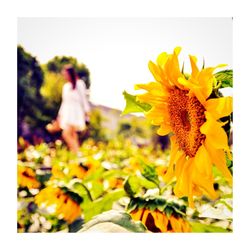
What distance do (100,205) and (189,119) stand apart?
0.53 metres

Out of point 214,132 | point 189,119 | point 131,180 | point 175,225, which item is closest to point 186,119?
point 189,119

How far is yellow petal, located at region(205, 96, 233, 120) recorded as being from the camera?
2201 mm

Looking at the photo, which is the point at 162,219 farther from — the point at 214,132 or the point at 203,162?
the point at 214,132

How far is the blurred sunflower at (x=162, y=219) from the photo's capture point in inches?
91.8

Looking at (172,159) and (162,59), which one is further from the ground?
(162,59)

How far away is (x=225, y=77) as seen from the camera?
2314mm

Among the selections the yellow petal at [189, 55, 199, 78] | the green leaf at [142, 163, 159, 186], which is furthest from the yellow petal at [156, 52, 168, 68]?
the green leaf at [142, 163, 159, 186]

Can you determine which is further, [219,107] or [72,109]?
[72,109]

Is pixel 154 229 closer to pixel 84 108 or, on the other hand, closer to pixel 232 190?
pixel 232 190

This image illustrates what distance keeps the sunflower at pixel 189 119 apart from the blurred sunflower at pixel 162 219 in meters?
0.09

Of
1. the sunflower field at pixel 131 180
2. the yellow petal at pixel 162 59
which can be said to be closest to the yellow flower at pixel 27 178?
the sunflower field at pixel 131 180

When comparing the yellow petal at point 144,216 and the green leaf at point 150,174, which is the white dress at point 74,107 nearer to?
the green leaf at point 150,174

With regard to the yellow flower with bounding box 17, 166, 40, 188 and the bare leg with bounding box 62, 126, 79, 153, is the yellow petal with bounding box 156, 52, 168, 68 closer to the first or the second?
the bare leg with bounding box 62, 126, 79, 153

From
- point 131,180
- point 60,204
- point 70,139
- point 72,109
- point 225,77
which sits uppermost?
point 225,77
